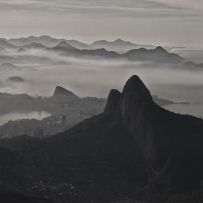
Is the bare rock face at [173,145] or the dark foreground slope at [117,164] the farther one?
the bare rock face at [173,145]

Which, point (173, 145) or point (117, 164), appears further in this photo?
point (173, 145)

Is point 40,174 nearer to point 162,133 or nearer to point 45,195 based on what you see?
point 45,195

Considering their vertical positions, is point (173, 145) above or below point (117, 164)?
above

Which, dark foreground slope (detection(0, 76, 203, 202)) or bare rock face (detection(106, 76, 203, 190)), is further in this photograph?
bare rock face (detection(106, 76, 203, 190))

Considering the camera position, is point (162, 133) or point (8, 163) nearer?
point (8, 163)

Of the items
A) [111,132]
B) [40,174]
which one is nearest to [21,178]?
[40,174]

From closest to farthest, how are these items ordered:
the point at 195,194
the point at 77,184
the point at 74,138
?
the point at 195,194 → the point at 77,184 → the point at 74,138

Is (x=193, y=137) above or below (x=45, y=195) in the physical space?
above

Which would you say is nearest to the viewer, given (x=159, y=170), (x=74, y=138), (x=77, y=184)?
(x=77, y=184)
